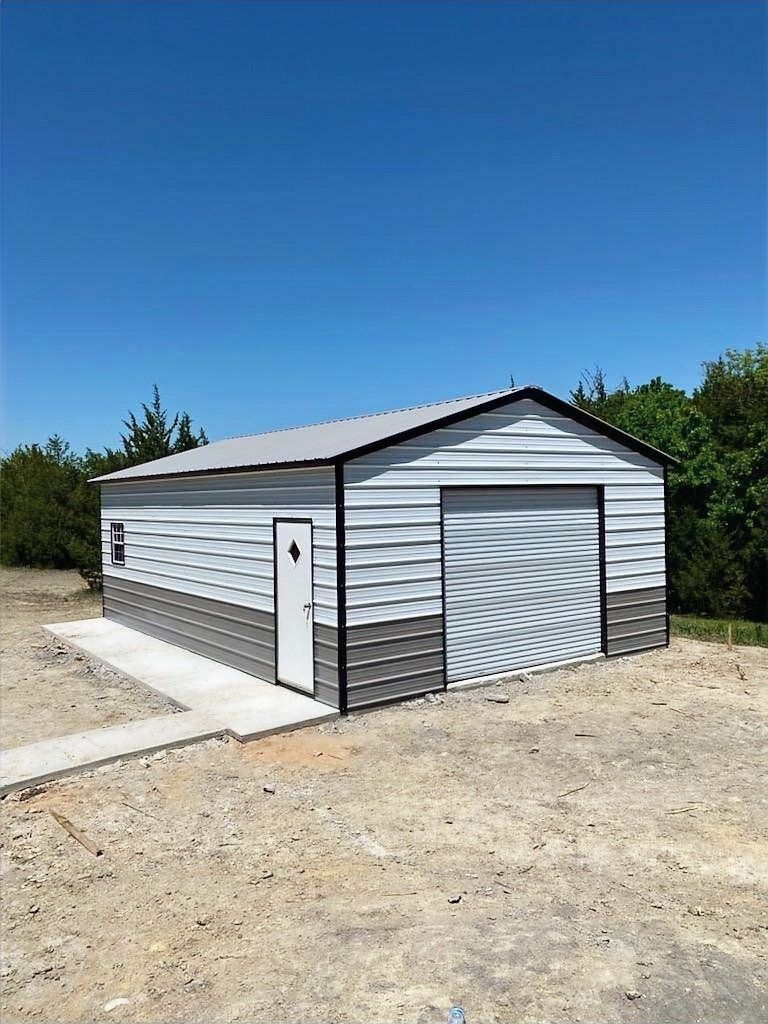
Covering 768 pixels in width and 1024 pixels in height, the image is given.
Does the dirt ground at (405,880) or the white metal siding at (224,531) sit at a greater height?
the white metal siding at (224,531)

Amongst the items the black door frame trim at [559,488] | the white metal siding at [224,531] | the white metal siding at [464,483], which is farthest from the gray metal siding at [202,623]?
the black door frame trim at [559,488]

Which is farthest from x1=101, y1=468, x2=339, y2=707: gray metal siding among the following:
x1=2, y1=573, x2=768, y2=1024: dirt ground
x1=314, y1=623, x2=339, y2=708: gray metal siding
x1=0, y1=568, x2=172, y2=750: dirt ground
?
x1=2, y1=573, x2=768, y2=1024: dirt ground

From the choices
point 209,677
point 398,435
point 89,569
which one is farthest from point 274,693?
point 89,569

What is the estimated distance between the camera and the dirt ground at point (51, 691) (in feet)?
24.8

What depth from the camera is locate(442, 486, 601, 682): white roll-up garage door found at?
28.6ft

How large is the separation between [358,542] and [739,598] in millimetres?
13062

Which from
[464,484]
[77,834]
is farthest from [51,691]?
[464,484]

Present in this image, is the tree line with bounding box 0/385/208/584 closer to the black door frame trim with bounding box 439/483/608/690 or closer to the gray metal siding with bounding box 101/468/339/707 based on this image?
the gray metal siding with bounding box 101/468/339/707

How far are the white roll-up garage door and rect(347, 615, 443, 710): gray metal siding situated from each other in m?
0.30

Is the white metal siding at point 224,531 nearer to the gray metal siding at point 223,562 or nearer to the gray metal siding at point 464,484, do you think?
the gray metal siding at point 223,562

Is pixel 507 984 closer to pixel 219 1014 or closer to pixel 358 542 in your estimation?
pixel 219 1014

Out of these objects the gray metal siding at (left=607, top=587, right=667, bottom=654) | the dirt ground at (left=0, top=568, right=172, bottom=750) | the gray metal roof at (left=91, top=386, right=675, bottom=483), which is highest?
the gray metal roof at (left=91, top=386, right=675, bottom=483)

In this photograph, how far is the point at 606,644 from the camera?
1016 cm

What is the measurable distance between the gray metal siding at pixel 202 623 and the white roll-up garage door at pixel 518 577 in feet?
8.00
